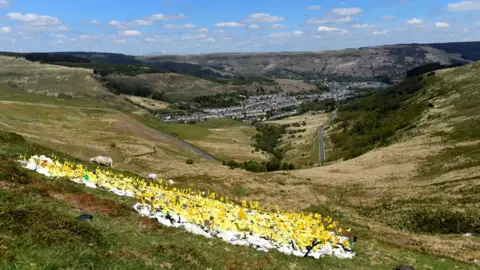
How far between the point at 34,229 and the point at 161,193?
808 inches

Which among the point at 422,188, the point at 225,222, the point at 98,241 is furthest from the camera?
the point at 422,188

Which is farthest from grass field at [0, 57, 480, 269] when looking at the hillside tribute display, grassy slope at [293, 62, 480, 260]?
the hillside tribute display

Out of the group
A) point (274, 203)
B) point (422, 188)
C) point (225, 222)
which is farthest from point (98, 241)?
point (422, 188)

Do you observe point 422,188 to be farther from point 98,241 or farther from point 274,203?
point 98,241

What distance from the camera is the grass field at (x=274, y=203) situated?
18.4 m

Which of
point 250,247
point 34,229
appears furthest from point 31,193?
point 250,247

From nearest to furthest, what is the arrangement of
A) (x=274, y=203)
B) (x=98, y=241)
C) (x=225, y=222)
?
(x=98, y=241) → (x=225, y=222) → (x=274, y=203)

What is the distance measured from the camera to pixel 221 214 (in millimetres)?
33031

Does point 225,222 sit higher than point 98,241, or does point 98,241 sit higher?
point 98,241

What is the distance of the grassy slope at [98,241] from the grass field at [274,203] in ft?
0.27

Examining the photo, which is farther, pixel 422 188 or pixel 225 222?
pixel 422 188

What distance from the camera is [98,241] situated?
19594 mm

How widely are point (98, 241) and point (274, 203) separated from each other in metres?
50.7

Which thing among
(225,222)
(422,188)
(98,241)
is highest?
(98,241)
